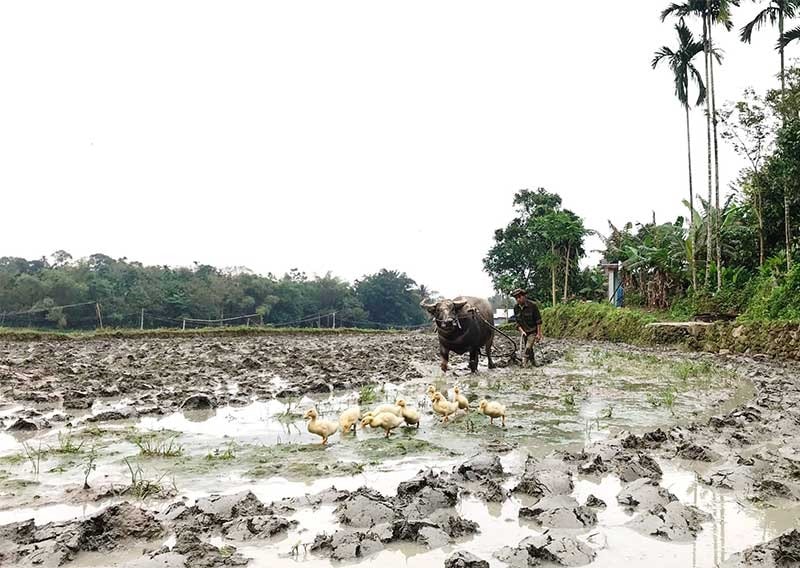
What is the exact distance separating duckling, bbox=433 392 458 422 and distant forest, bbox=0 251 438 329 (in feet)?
111

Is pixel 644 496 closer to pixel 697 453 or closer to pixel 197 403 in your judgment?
pixel 697 453

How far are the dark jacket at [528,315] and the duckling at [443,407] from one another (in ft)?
20.7

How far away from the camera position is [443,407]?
280 inches

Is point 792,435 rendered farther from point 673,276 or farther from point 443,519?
point 673,276

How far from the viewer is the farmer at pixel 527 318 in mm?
13240

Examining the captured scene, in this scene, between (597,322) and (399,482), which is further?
(597,322)

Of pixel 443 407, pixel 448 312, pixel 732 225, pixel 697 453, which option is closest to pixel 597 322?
pixel 732 225

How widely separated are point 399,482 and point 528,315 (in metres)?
9.22

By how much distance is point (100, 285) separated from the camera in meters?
50.8

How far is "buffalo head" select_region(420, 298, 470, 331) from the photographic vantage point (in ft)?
39.7

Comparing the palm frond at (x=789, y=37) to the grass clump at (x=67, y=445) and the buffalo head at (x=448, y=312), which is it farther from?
the grass clump at (x=67, y=445)

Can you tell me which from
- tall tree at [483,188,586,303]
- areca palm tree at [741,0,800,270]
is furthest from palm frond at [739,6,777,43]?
tall tree at [483,188,586,303]

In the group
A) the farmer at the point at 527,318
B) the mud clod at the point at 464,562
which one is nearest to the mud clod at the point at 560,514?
the mud clod at the point at 464,562

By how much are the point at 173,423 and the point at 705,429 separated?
18.4 feet
